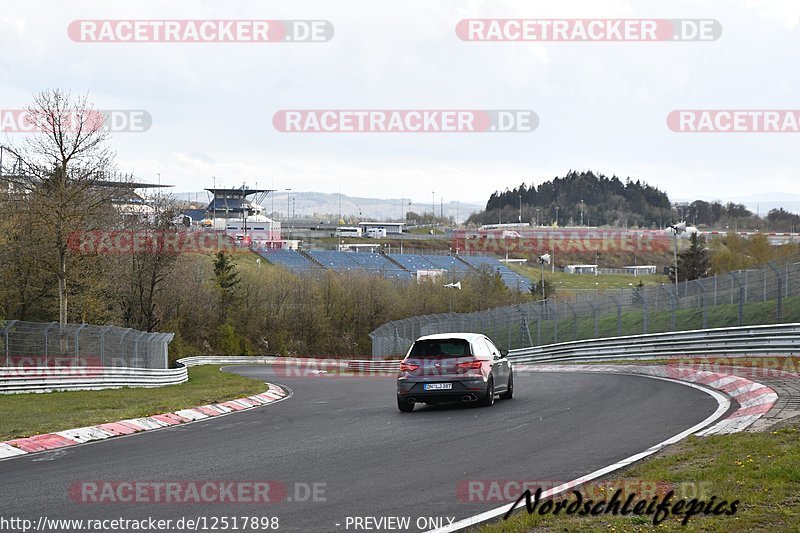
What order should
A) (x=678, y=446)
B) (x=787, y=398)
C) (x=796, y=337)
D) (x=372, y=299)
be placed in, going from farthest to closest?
1. (x=372, y=299)
2. (x=796, y=337)
3. (x=787, y=398)
4. (x=678, y=446)

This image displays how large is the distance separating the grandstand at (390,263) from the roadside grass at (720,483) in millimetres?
105222

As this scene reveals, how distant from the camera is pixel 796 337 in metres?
25.3

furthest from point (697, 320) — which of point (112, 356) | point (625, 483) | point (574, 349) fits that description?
point (625, 483)

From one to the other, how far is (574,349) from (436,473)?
3097cm

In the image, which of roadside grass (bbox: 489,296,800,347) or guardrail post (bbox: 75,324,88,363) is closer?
guardrail post (bbox: 75,324,88,363)

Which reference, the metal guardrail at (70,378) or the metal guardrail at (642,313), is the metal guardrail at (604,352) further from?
the metal guardrail at (642,313)

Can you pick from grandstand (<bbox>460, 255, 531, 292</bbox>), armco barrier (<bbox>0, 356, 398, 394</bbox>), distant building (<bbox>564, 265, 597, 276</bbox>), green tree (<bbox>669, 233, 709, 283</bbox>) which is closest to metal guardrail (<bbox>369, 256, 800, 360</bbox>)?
armco barrier (<bbox>0, 356, 398, 394</bbox>)

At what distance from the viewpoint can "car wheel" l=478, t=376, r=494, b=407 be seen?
17859 mm

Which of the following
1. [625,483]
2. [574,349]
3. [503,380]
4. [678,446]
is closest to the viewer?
[625,483]

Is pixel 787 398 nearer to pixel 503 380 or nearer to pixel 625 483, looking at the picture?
pixel 503 380

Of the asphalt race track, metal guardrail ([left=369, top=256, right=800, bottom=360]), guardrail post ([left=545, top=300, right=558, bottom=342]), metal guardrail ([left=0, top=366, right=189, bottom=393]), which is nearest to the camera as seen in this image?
the asphalt race track

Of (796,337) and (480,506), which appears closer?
(480,506)

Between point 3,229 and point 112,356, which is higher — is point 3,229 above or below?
above

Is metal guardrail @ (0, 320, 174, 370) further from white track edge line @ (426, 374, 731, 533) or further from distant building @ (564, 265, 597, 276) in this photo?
distant building @ (564, 265, 597, 276)
